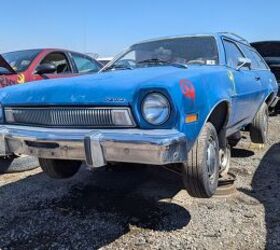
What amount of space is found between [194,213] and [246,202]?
60cm

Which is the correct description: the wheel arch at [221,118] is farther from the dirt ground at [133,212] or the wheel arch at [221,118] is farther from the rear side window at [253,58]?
the rear side window at [253,58]

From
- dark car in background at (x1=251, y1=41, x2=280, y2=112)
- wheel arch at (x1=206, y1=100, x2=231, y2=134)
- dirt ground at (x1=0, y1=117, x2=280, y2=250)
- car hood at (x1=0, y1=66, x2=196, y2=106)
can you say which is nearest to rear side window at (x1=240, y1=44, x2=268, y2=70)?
dirt ground at (x1=0, y1=117, x2=280, y2=250)

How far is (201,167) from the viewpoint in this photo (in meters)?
3.35

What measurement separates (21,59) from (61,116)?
342 centimetres

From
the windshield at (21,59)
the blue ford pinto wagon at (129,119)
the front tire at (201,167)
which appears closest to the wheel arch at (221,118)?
the blue ford pinto wagon at (129,119)

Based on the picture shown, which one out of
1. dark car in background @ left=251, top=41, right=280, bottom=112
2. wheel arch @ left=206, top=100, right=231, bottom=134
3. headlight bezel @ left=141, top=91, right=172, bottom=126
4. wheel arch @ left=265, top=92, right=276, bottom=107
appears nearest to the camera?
headlight bezel @ left=141, top=91, right=172, bottom=126

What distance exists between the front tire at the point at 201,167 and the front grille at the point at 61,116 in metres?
0.67

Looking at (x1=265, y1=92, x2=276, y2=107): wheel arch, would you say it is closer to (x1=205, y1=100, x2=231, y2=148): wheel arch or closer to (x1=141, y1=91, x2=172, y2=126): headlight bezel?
(x1=205, y1=100, x2=231, y2=148): wheel arch

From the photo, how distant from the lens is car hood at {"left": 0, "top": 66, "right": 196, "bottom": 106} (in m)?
3.13

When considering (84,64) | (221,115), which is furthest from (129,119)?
(84,64)

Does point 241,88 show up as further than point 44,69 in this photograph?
No

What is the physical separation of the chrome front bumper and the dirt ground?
71 centimetres

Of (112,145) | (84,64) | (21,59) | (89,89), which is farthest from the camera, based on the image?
(84,64)

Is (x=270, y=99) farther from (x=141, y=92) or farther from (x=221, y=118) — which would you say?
(x=141, y=92)
